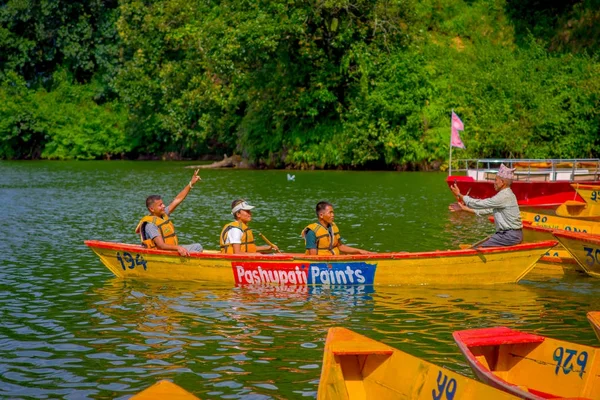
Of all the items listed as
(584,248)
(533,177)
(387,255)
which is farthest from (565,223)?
(533,177)

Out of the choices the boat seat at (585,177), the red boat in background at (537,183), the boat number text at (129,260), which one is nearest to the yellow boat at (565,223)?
the boat number text at (129,260)

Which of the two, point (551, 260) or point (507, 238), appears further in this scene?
point (551, 260)

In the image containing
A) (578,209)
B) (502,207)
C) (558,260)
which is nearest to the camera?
(502,207)

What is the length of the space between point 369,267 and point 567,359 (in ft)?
24.2

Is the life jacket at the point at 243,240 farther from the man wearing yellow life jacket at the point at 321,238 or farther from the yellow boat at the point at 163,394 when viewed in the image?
the yellow boat at the point at 163,394

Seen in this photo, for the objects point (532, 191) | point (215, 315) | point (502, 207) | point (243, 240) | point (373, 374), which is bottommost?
point (215, 315)

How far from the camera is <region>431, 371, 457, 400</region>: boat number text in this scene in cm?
799

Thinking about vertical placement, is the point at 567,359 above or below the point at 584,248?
below

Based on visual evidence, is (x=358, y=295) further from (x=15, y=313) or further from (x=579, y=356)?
(x=579, y=356)

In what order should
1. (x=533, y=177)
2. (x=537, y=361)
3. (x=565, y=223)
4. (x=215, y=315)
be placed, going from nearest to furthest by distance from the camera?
(x=537, y=361) → (x=215, y=315) → (x=565, y=223) → (x=533, y=177)

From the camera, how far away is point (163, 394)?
7.84 meters

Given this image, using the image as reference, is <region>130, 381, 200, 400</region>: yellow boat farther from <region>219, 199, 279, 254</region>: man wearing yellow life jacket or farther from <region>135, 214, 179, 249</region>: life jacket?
<region>135, 214, 179, 249</region>: life jacket

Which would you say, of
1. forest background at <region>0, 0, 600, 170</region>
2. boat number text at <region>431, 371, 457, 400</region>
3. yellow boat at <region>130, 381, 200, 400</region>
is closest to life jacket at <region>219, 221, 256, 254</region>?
yellow boat at <region>130, 381, 200, 400</region>

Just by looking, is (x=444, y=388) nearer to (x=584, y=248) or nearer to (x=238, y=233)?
(x=238, y=233)
